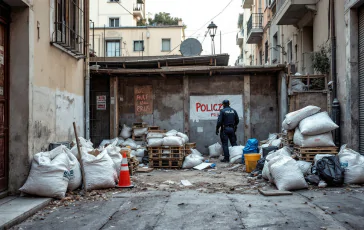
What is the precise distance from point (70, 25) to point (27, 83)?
342cm

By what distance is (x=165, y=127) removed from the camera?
13.3 metres

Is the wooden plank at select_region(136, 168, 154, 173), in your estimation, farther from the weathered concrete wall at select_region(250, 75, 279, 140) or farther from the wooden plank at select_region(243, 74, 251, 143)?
the weathered concrete wall at select_region(250, 75, 279, 140)

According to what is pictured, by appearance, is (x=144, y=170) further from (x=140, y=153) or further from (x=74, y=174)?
(x=74, y=174)

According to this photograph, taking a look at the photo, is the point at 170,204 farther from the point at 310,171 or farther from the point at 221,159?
the point at 221,159

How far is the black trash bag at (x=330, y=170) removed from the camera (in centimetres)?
693

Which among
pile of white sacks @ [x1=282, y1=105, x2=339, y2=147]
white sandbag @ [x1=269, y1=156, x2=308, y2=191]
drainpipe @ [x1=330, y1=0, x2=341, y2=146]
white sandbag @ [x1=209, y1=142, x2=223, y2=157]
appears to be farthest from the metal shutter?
white sandbag @ [x1=209, y1=142, x2=223, y2=157]

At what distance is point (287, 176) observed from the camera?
268 inches

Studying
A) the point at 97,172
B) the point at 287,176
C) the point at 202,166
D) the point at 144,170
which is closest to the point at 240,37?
the point at 202,166

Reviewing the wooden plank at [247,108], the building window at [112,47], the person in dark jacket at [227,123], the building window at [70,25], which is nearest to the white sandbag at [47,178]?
the building window at [70,25]

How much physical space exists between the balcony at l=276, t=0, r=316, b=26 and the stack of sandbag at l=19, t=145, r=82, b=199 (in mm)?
8990

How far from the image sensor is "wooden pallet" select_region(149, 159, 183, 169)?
33.9 feet

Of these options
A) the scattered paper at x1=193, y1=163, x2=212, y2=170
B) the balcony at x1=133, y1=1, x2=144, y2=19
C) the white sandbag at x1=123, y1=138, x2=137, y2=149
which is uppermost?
the balcony at x1=133, y1=1, x2=144, y2=19

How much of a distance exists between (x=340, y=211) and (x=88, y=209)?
3.63 meters

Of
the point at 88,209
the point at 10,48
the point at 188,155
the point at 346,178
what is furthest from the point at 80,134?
the point at 346,178
